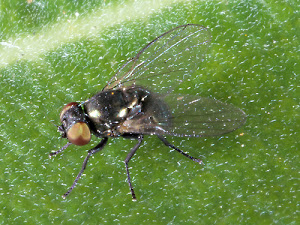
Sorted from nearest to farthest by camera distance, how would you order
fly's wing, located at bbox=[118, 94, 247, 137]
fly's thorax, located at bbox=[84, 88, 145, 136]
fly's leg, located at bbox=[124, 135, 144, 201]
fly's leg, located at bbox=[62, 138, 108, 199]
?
fly's wing, located at bbox=[118, 94, 247, 137]
fly's leg, located at bbox=[124, 135, 144, 201]
fly's leg, located at bbox=[62, 138, 108, 199]
fly's thorax, located at bbox=[84, 88, 145, 136]

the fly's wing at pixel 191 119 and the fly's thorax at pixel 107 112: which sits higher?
the fly's thorax at pixel 107 112

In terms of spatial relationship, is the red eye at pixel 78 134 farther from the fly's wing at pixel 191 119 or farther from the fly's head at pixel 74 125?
the fly's wing at pixel 191 119

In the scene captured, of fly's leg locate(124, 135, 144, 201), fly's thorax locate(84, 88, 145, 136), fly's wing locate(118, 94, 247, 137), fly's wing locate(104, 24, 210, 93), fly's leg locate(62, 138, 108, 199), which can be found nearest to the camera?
fly's wing locate(118, 94, 247, 137)

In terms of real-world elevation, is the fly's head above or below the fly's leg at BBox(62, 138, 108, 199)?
above

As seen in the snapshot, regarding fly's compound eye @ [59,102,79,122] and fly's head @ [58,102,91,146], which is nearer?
fly's head @ [58,102,91,146]

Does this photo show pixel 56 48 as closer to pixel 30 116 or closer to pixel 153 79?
pixel 30 116

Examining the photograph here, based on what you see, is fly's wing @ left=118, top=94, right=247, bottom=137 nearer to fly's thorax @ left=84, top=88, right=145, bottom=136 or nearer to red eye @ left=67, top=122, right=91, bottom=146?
fly's thorax @ left=84, top=88, right=145, bottom=136

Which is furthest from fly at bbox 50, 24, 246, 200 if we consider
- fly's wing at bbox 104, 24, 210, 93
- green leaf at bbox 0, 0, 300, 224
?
green leaf at bbox 0, 0, 300, 224

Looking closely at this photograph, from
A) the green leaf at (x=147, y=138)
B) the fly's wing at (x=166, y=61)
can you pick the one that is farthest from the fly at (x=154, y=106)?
the green leaf at (x=147, y=138)
